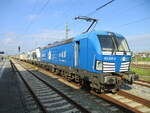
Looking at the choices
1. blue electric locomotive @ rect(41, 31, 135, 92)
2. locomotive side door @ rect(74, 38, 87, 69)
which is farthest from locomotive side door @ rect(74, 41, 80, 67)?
blue electric locomotive @ rect(41, 31, 135, 92)

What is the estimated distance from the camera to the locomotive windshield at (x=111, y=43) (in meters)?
9.74

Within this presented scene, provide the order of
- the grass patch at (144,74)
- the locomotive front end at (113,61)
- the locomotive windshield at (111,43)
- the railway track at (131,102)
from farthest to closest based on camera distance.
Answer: the grass patch at (144,74)
the locomotive windshield at (111,43)
the locomotive front end at (113,61)
the railway track at (131,102)

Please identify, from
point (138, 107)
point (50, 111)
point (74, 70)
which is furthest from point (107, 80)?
A: point (74, 70)

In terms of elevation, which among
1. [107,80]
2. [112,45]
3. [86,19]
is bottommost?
[107,80]

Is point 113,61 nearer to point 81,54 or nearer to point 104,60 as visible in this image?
point 104,60

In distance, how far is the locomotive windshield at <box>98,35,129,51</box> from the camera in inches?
383

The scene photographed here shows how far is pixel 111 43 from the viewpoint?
32.7 feet

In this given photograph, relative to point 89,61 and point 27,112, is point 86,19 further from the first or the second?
point 27,112

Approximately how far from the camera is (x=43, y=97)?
395 inches

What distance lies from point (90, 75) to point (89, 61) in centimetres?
76

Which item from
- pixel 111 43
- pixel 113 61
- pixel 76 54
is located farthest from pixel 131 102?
pixel 76 54

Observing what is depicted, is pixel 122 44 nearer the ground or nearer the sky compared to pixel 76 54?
nearer the sky

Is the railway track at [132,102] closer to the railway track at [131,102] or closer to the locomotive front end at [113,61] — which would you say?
the railway track at [131,102]

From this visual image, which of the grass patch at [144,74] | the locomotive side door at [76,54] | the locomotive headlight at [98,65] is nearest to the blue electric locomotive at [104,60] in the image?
the locomotive headlight at [98,65]
